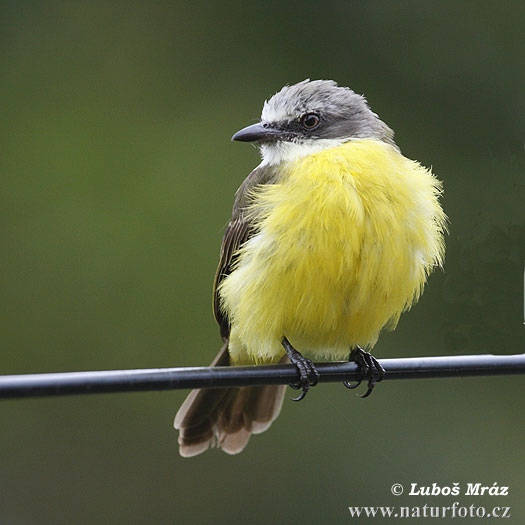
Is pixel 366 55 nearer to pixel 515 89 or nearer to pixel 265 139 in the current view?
pixel 515 89

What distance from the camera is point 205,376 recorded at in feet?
10.8

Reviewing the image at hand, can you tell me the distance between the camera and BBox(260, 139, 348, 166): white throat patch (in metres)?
4.86

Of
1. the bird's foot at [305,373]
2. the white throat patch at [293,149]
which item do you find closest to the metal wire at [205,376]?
the bird's foot at [305,373]

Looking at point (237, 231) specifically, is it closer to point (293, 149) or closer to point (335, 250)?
point (293, 149)

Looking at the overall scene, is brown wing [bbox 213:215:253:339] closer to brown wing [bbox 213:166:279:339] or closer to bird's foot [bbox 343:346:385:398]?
brown wing [bbox 213:166:279:339]

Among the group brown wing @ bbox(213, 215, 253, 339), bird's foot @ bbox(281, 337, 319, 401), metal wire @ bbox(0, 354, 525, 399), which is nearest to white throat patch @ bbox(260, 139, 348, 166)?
brown wing @ bbox(213, 215, 253, 339)

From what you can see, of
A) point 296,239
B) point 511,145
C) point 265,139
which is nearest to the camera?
point 296,239

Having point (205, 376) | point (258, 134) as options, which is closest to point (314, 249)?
point (258, 134)

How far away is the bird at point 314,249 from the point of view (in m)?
4.43

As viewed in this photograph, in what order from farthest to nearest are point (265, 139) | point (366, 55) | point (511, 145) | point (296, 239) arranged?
point (366, 55) < point (511, 145) < point (265, 139) < point (296, 239)

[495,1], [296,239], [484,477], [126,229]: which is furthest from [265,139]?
[495,1]

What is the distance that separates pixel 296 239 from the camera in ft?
14.5

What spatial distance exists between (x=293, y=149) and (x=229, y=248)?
60 cm

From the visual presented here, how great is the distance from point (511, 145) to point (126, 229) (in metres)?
2.96
